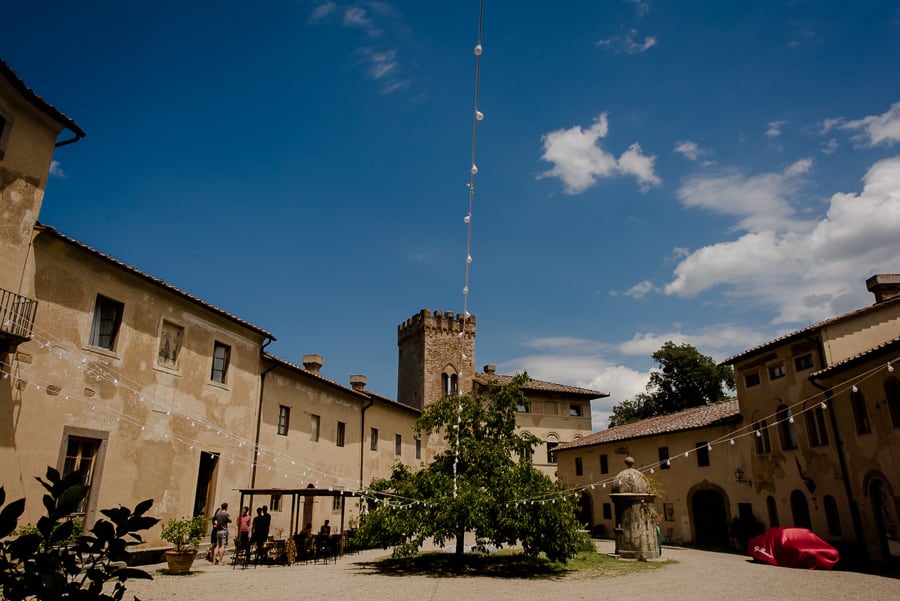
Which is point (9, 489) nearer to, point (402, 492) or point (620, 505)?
point (402, 492)

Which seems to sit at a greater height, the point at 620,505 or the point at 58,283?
the point at 58,283

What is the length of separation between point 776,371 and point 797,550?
8.22m

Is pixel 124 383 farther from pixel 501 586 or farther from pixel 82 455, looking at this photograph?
pixel 501 586

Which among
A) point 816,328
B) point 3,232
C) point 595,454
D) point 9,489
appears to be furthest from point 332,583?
point 595,454

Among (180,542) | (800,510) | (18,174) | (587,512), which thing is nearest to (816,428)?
(800,510)

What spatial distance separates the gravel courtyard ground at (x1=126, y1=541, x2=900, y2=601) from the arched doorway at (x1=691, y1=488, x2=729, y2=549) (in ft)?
36.0

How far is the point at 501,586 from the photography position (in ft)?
41.3

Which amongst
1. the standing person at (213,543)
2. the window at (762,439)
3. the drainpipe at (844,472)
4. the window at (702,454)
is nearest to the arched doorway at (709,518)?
the window at (702,454)

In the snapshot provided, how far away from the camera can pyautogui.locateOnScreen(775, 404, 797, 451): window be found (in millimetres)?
21969

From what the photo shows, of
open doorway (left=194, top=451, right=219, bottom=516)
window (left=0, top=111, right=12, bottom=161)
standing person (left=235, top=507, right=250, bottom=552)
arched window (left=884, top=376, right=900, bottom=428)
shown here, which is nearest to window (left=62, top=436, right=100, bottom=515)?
open doorway (left=194, top=451, right=219, bottom=516)

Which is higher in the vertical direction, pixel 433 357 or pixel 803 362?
pixel 433 357

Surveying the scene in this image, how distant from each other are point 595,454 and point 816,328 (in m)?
17.6

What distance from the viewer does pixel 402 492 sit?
15367 mm

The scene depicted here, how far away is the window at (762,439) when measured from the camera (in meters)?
23.5
